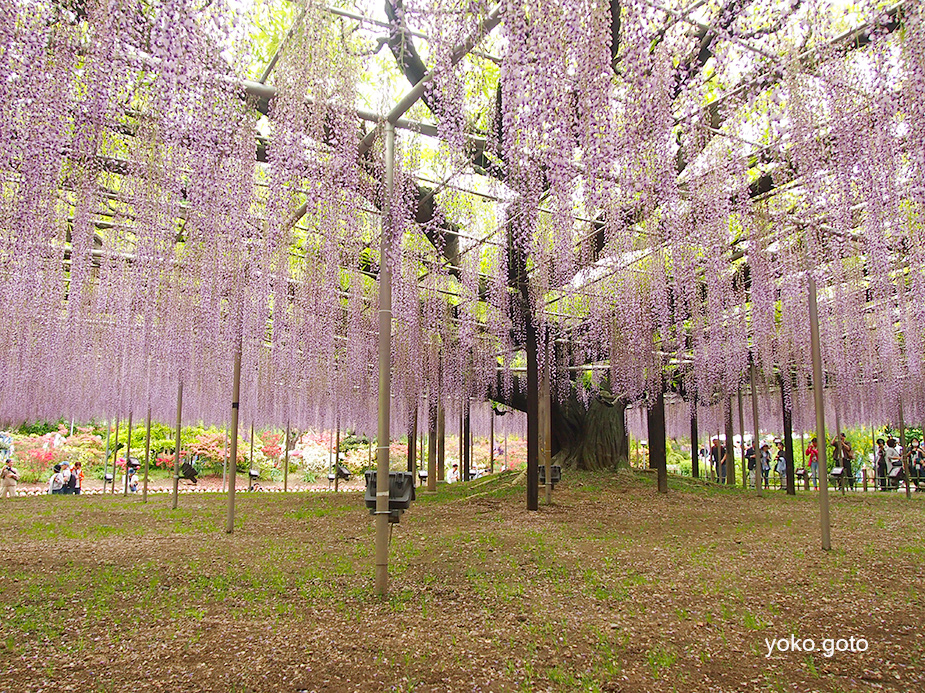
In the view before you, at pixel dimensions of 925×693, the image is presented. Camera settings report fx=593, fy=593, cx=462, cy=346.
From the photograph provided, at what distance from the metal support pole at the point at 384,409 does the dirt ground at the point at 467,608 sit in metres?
0.24

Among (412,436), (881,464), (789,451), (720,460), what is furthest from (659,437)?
(881,464)

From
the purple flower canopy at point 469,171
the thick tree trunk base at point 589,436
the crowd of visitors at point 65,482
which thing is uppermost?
the purple flower canopy at point 469,171

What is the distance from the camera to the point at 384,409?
420cm

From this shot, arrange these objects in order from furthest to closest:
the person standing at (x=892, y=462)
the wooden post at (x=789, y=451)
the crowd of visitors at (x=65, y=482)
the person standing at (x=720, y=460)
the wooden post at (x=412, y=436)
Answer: the person standing at (x=720, y=460), the person standing at (x=892, y=462), the crowd of visitors at (x=65, y=482), the wooden post at (x=412, y=436), the wooden post at (x=789, y=451)

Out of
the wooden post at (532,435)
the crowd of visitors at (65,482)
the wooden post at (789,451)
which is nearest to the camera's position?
the wooden post at (532,435)

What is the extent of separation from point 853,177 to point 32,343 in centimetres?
1327

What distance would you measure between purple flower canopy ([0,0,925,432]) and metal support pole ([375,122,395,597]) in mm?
132

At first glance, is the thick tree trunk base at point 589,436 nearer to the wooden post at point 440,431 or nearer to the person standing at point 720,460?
the wooden post at point 440,431

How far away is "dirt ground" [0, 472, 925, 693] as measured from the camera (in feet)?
8.63

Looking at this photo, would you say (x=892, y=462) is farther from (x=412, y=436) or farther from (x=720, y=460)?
(x=412, y=436)

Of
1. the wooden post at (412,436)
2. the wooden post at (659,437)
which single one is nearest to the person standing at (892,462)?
the wooden post at (659,437)

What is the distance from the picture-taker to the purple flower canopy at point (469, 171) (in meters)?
3.72

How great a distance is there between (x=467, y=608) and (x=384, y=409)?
1.41 m

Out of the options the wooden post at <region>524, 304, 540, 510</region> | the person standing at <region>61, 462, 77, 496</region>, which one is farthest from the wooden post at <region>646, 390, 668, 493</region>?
the person standing at <region>61, 462, 77, 496</region>
